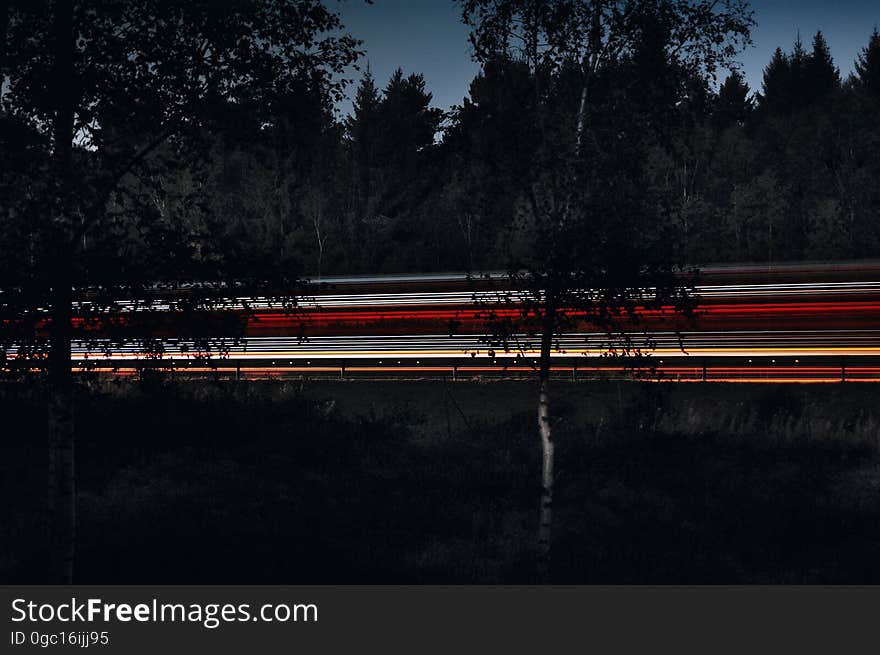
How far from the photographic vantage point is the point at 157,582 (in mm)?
12102

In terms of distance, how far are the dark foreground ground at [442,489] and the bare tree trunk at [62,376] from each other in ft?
1.16

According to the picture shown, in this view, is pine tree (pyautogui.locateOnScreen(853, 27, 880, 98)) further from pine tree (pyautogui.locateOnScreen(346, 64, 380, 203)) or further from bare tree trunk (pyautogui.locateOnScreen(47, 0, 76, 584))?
bare tree trunk (pyautogui.locateOnScreen(47, 0, 76, 584))

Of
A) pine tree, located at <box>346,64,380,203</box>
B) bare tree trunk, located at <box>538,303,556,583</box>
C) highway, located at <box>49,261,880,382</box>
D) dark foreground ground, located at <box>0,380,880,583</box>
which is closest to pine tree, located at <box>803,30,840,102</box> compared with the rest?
pine tree, located at <box>346,64,380,203</box>

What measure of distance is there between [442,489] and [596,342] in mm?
5048

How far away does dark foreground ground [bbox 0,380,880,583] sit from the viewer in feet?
42.6

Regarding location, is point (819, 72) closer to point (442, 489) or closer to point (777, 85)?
point (777, 85)

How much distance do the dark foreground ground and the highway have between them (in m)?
1.45

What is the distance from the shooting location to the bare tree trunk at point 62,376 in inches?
402

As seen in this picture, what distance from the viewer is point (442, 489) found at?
646 inches

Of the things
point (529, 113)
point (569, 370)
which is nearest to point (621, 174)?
point (529, 113)

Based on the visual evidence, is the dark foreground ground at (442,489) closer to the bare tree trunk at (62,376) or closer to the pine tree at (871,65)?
the bare tree trunk at (62,376)

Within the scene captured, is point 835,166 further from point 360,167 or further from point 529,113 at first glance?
point 529,113

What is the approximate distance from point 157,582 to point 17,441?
7154 millimetres

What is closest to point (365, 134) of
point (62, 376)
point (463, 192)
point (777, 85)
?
point (463, 192)
